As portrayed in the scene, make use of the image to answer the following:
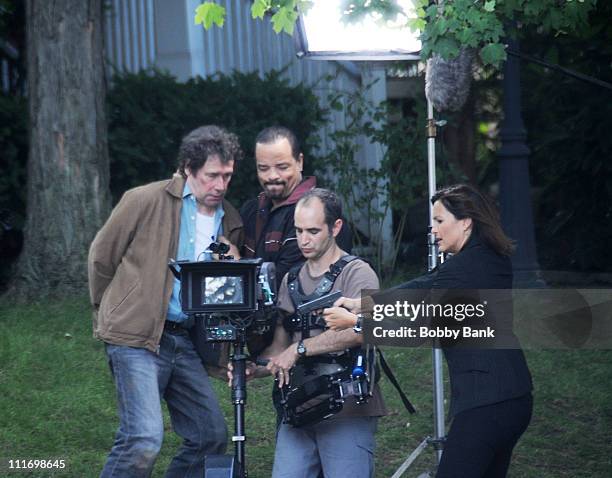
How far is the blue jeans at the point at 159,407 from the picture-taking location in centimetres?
→ 520

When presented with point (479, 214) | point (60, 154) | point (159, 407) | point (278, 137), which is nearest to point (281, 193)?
point (278, 137)

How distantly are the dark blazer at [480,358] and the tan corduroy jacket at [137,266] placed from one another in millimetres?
1259

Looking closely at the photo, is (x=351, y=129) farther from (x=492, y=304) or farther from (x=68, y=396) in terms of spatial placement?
(x=492, y=304)

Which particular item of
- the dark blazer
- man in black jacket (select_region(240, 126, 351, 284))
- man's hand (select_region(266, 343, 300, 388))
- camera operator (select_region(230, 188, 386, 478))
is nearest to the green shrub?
man in black jacket (select_region(240, 126, 351, 284))

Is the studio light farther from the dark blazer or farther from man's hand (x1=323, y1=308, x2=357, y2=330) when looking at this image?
man's hand (x1=323, y1=308, x2=357, y2=330)

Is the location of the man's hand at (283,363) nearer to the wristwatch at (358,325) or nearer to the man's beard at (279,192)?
the wristwatch at (358,325)

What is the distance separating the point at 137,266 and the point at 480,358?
162 centimetres

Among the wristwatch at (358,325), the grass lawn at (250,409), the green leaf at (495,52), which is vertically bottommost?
the grass lawn at (250,409)

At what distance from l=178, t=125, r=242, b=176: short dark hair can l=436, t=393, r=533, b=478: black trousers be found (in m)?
1.61

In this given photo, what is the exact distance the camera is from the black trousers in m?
4.55

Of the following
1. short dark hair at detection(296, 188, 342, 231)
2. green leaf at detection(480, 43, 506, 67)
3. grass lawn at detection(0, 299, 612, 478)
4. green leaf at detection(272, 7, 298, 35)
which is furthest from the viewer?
grass lawn at detection(0, 299, 612, 478)

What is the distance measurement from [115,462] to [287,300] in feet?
3.36

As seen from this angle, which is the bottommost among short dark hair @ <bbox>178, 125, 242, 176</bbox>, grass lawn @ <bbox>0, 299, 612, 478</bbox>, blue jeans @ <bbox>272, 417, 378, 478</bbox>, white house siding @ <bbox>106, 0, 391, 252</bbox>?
grass lawn @ <bbox>0, 299, 612, 478</bbox>

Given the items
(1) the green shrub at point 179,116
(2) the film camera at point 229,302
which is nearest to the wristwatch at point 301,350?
(2) the film camera at point 229,302
